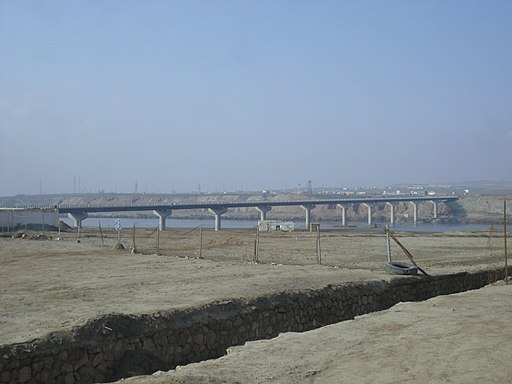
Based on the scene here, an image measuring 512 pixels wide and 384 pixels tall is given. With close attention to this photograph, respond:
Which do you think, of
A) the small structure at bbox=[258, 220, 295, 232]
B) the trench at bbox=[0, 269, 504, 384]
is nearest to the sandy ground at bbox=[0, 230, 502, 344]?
the trench at bbox=[0, 269, 504, 384]

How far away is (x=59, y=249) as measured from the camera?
102ft

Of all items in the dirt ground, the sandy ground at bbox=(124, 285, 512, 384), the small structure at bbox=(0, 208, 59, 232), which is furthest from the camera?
the small structure at bbox=(0, 208, 59, 232)

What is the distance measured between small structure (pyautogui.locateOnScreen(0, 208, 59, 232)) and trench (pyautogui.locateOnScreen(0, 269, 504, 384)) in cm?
3544

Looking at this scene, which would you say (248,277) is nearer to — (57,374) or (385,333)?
(385,333)

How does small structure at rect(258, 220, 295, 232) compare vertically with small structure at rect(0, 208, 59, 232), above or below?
below

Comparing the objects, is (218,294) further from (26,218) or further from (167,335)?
(26,218)

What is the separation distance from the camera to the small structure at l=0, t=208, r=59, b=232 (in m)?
46.7

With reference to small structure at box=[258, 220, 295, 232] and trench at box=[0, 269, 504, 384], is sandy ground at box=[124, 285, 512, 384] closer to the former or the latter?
trench at box=[0, 269, 504, 384]

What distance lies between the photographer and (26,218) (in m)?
50.2

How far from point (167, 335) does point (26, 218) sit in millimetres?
42021

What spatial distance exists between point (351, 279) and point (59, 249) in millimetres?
17483

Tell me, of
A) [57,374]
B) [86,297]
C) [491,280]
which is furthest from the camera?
[491,280]

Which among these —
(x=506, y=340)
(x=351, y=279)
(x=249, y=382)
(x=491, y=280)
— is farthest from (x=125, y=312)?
(x=491, y=280)

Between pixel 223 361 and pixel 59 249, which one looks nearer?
pixel 223 361
